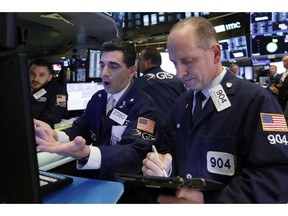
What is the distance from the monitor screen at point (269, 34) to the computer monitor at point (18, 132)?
4.69 meters

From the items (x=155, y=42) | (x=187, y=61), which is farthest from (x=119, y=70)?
(x=155, y=42)

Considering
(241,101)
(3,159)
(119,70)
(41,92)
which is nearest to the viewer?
(3,159)

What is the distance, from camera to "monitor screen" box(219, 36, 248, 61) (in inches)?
193

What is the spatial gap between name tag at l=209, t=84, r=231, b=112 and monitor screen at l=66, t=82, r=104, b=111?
222cm

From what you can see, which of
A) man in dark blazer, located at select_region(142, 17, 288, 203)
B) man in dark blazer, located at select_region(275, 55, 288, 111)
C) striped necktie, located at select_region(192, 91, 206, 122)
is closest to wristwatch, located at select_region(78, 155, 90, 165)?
man in dark blazer, located at select_region(142, 17, 288, 203)

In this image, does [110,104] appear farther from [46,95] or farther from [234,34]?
[234,34]

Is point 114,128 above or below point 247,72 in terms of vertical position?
below

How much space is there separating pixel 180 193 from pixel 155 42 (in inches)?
248

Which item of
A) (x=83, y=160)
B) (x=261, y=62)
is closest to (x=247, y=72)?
(x=261, y=62)

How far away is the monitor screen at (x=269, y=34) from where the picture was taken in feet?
14.6

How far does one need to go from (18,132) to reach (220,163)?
80cm

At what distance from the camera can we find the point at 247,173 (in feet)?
3.08

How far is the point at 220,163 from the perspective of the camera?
1.06 metres

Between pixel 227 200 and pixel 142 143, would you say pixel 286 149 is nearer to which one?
pixel 227 200
